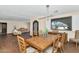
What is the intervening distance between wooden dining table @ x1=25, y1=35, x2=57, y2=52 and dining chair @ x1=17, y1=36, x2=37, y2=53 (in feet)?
0.21

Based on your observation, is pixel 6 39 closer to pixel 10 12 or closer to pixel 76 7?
pixel 10 12

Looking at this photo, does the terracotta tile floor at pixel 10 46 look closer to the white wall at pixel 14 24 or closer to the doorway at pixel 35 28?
the white wall at pixel 14 24

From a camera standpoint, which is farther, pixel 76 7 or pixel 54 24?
pixel 54 24

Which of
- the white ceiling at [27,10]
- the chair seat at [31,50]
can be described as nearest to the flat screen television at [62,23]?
the white ceiling at [27,10]

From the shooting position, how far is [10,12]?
6.49ft

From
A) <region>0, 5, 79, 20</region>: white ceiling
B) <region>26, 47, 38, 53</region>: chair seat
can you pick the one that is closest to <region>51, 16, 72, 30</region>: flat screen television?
<region>0, 5, 79, 20</region>: white ceiling

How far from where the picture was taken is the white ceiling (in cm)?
192

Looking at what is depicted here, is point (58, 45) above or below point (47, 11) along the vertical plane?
below

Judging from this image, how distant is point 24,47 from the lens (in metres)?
2.06

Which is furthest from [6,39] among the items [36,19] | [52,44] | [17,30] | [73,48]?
[73,48]

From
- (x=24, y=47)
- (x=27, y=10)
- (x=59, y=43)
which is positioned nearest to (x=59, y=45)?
(x=59, y=43)

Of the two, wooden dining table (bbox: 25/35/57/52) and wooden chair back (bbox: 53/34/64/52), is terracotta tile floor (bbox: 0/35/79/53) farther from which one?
wooden dining table (bbox: 25/35/57/52)

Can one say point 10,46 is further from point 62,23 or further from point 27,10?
point 62,23
